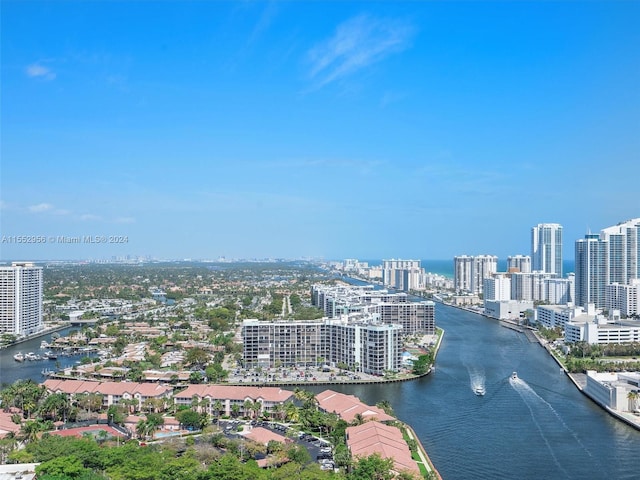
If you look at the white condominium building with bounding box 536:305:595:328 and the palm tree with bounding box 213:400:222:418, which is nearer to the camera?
A: the palm tree with bounding box 213:400:222:418

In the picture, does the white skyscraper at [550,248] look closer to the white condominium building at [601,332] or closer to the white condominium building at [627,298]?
the white condominium building at [627,298]

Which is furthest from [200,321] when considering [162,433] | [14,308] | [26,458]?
[26,458]

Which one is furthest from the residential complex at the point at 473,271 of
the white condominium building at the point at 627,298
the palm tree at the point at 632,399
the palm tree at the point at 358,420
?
the palm tree at the point at 358,420

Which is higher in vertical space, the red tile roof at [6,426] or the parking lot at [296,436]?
the red tile roof at [6,426]

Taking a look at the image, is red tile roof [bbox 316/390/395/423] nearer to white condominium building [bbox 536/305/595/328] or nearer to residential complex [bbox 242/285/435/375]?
residential complex [bbox 242/285/435/375]

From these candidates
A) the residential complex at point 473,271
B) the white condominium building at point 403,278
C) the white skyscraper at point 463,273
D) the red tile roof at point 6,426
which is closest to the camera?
the red tile roof at point 6,426

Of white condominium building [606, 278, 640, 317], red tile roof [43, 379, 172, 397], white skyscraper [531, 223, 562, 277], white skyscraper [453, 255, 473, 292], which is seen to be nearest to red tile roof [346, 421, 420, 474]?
red tile roof [43, 379, 172, 397]

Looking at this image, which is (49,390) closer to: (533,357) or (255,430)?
(255,430)
